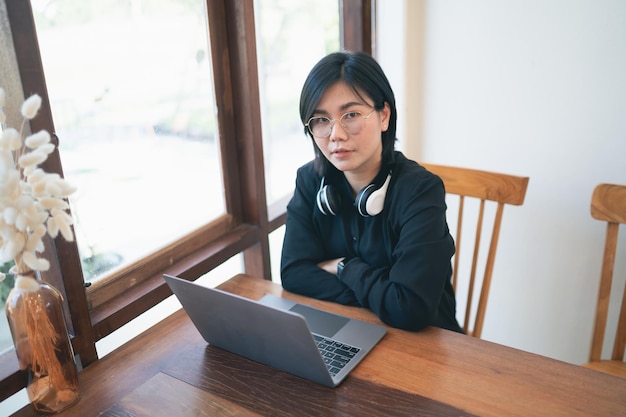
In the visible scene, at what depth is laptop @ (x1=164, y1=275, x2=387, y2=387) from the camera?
3.14 feet

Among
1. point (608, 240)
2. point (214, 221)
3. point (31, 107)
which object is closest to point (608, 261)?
point (608, 240)

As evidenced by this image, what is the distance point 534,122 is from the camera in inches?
78.4

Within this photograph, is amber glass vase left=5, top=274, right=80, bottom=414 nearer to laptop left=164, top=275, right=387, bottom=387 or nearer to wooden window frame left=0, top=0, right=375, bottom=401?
wooden window frame left=0, top=0, right=375, bottom=401

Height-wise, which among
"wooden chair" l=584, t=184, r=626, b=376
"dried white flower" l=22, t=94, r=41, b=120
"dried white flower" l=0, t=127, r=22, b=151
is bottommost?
"wooden chair" l=584, t=184, r=626, b=376

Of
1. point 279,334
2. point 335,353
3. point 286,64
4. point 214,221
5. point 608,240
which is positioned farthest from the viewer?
point 286,64

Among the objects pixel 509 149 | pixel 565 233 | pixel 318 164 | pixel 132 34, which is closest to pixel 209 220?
pixel 318 164

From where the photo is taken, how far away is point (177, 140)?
1.53 m

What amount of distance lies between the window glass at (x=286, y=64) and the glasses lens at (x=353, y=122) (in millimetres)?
613

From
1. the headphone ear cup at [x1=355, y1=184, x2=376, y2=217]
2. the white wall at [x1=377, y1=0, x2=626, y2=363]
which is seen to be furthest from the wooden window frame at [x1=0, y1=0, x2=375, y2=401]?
the white wall at [x1=377, y1=0, x2=626, y2=363]

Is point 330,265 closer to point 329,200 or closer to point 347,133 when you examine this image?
point 329,200

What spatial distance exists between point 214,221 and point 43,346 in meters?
0.73

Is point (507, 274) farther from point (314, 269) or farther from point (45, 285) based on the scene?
point (45, 285)

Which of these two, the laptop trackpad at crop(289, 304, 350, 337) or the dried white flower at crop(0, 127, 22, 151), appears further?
the laptop trackpad at crop(289, 304, 350, 337)

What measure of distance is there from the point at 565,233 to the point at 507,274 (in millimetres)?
317
